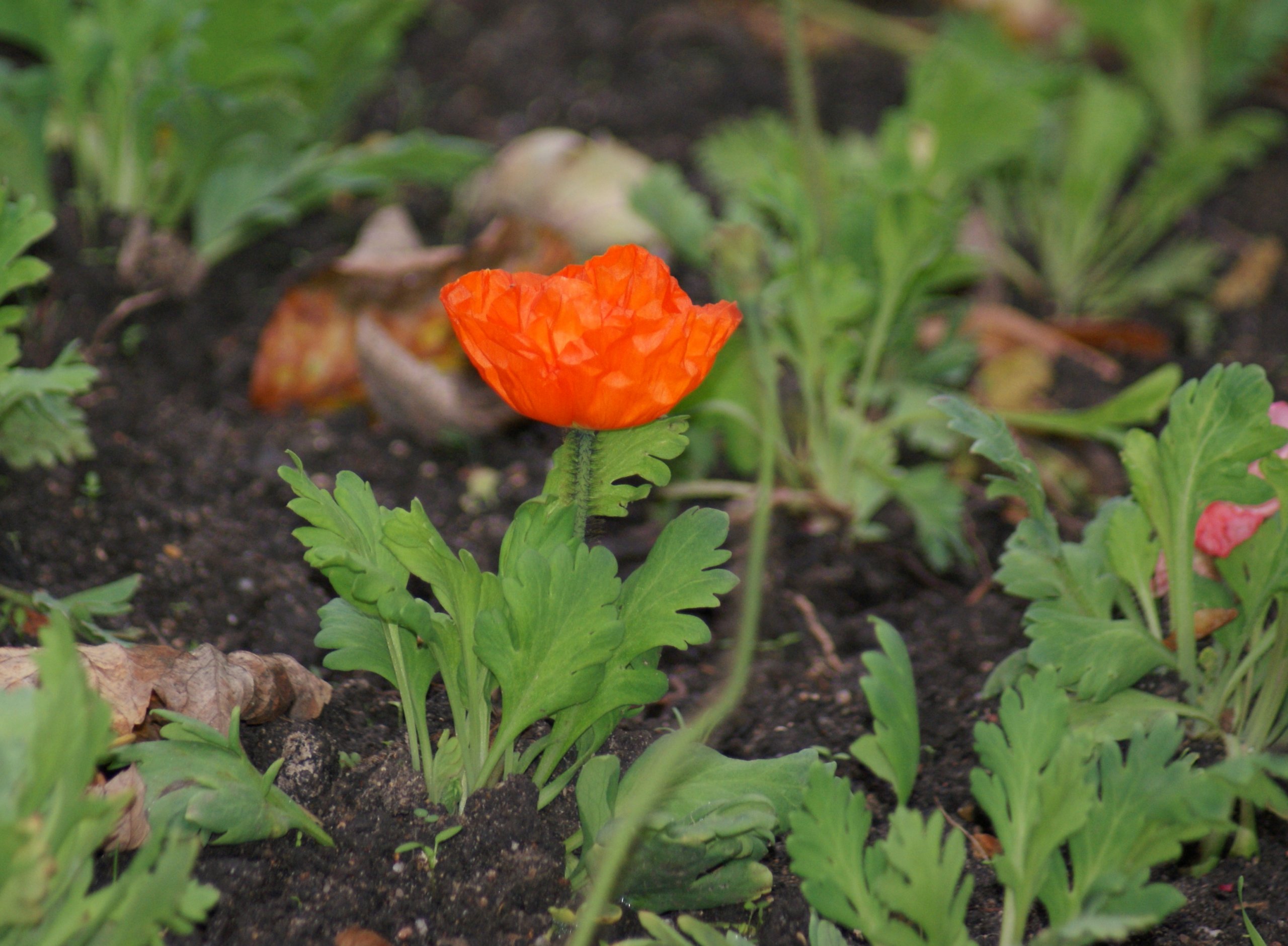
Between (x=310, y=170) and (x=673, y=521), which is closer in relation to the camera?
(x=673, y=521)

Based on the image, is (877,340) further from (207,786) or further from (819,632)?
(207,786)

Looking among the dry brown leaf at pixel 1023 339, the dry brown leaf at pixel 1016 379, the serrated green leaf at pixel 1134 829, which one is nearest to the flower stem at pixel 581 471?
the serrated green leaf at pixel 1134 829

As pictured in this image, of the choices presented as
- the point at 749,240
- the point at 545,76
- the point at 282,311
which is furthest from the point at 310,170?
the point at 545,76

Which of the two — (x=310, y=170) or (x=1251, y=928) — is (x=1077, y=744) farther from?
(x=310, y=170)

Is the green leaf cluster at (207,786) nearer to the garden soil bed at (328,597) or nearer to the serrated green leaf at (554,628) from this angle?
the garden soil bed at (328,597)

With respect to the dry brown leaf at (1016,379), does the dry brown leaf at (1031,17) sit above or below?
above

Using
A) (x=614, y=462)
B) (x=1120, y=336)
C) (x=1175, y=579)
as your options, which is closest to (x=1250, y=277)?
(x=1120, y=336)
